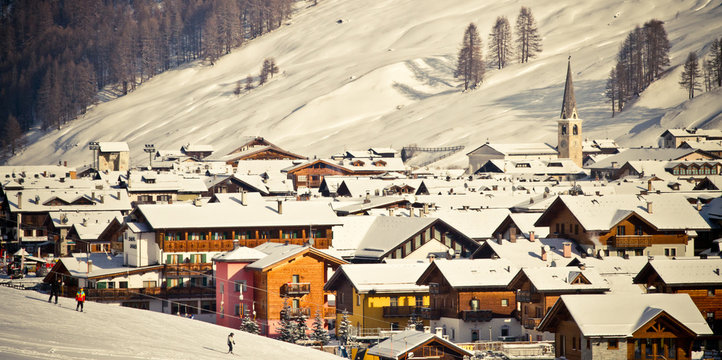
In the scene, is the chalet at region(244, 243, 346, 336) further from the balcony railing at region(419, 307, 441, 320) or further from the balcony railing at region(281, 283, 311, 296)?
the balcony railing at region(419, 307, 441, 320)

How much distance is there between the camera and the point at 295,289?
203ft

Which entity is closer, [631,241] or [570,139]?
[631,241]

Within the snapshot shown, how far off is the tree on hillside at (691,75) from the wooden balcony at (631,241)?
111 metres

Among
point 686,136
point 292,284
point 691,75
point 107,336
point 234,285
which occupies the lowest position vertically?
point 107,336

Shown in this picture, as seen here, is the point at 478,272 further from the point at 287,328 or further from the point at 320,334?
the point at 287,328

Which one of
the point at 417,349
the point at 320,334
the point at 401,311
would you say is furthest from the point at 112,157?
the point at 417,349

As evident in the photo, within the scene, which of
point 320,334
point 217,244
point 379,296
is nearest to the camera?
point 320,334

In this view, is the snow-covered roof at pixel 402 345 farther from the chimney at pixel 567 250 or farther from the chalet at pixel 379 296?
the chimney at pixel 567 250

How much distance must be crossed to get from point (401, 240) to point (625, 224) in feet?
42.5

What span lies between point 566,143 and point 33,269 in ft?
296

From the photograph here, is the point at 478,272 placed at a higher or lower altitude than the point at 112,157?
lower

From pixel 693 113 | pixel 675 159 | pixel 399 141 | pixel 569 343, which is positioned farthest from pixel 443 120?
pixel 569 343

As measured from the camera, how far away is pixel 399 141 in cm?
18825

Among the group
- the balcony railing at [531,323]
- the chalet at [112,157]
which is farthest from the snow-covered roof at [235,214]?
the chalet at [112,157]
